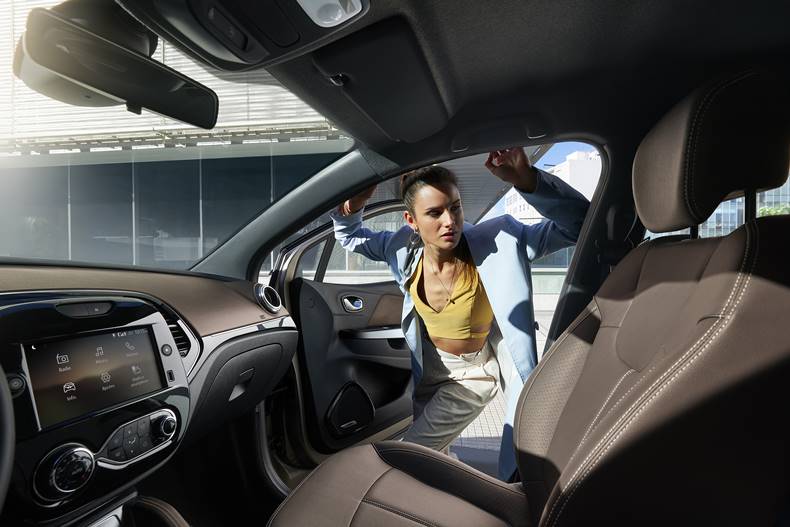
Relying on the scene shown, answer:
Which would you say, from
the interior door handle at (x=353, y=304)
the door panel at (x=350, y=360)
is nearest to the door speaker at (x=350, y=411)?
the door panel at (x=350, y=360)

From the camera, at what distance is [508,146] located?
5.01 ft

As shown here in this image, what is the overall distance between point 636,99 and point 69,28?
1.35m

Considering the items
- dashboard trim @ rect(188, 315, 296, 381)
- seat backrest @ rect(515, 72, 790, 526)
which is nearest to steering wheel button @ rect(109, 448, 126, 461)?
dashboard trim @ rect(188, 315, 296, 381)

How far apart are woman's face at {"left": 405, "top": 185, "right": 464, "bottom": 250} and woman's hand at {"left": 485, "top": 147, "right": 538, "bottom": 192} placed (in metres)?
0.27

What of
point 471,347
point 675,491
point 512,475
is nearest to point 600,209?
point 471,347

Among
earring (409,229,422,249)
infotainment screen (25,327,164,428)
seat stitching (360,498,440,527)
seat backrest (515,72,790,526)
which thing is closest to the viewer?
seat backrest (515,72,790,526)

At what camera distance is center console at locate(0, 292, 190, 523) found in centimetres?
77

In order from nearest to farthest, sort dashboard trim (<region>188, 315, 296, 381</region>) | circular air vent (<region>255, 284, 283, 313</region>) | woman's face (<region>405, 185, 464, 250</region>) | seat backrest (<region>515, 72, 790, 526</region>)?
seat backrest (<region>515, 72, 790, 526</region>) < dashboard trim (<region>188, 315, 296, 381</region>) < circular air vent (<region>255, 284, 283, 313</region>) < woman's face (<region>405, 185, 464, 250</region>)

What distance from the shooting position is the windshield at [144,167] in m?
1.53

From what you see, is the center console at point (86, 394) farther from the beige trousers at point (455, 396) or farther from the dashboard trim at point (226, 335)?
the beige trousers at point (455, 396)

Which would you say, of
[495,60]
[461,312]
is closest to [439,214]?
[461,312]

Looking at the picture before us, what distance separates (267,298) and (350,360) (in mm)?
573

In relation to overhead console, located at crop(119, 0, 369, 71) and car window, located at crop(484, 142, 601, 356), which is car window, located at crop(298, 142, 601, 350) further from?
overhead console, located at crop(119, 0, 369, 71)

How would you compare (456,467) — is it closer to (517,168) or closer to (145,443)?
(145,443)
